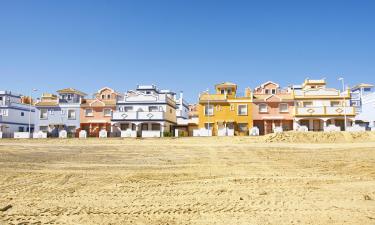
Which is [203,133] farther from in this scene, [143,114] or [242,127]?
[143,114]

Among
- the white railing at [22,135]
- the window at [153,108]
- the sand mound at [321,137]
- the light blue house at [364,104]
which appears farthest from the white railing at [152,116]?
the light blue house at [364,104]

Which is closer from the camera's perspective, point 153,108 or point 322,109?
point 322,109

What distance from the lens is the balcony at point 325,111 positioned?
47.6 metres

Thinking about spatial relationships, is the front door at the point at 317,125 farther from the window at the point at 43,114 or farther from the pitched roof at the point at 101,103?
the window at the point at 43,114

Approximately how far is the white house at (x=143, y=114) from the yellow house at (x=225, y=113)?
20.8 ft

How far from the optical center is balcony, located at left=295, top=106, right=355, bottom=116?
47.6 meters

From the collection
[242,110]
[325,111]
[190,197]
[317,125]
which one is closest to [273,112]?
[242,110]

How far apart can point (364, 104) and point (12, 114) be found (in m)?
71.6

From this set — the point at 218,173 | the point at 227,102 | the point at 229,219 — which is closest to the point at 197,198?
the point at 229,219

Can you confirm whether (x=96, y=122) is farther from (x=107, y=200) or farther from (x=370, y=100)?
(x=370, y=100)

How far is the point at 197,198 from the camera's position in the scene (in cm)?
934

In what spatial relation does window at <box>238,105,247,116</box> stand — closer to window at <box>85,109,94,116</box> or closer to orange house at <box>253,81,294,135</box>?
orange house at <box>253,81,294,135</box>

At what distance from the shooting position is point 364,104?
63938mm

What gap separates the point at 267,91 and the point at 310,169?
44.9 metres
